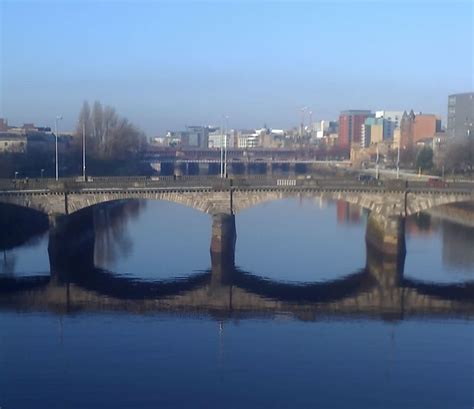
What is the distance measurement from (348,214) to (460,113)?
183ft

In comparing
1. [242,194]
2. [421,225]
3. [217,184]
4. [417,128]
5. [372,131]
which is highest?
[417,128]

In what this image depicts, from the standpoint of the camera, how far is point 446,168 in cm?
6675

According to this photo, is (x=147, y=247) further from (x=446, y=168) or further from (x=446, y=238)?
(x=446, y=168)

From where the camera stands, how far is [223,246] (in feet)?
108

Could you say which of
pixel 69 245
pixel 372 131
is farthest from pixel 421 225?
pixel 372 131

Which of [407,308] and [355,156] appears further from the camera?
[355,156]

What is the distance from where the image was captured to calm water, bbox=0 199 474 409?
661 inches

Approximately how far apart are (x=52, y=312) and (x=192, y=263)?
29.7 ft

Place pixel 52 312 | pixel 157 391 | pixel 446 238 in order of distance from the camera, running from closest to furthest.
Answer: pixel 157 391, pixel 52 312, pixel 446 238

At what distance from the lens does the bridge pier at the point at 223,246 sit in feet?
100

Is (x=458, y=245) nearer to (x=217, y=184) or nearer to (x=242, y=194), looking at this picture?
(x=242, y=194)

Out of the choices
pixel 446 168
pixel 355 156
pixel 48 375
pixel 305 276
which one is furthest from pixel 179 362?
pixel 355 156

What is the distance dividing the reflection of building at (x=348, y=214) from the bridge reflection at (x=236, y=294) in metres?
16.8

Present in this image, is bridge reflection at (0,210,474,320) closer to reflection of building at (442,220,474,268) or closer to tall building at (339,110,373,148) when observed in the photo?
reflection of building at (442,220,474,268)
